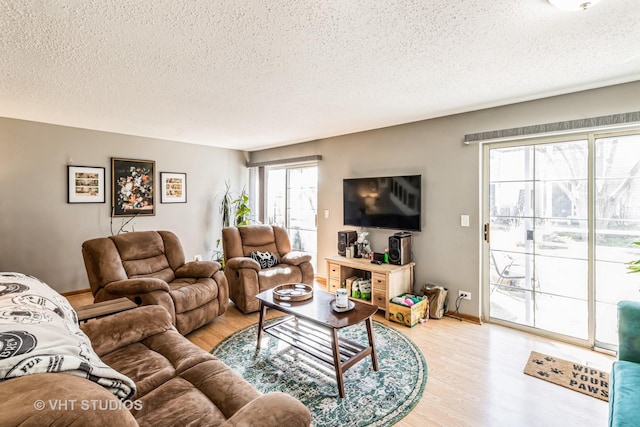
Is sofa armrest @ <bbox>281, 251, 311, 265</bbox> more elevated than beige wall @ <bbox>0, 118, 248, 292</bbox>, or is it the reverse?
beige wall @ <bbox>0, 118, 248, 292</bbox>

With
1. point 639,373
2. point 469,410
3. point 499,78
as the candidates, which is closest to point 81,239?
point 469,410

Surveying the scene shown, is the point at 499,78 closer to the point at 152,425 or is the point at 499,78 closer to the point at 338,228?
the point at 338,228

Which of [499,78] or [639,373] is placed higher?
[499,78]

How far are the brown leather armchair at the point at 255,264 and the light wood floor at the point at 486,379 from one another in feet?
1.15

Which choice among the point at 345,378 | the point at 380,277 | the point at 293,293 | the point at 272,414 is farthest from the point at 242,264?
the point at 272,414

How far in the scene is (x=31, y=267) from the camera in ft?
12.6

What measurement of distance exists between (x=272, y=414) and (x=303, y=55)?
6.67 feet

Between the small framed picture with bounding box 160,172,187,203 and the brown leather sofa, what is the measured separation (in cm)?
335

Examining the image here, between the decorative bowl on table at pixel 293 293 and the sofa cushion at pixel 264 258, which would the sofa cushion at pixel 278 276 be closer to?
the sofa cushion at pixel 264 258

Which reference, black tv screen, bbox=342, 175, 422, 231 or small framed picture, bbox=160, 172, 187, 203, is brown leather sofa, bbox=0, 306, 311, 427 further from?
small framed picture, bbox=160, 172, 187, 203

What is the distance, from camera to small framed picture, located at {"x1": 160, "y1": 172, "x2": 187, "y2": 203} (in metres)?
4.90

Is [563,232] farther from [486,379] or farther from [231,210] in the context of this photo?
[231,210]

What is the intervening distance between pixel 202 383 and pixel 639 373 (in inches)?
85.2
